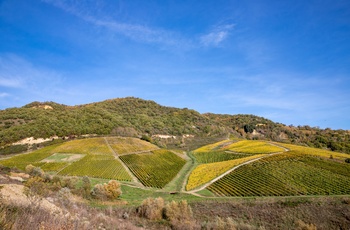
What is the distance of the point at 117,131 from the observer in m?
109

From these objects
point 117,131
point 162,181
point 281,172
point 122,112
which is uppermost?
point 122,112

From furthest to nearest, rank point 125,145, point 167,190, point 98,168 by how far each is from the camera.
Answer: point 125,145 < point 98,168 < point 167,190

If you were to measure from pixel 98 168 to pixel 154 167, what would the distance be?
1454 cm

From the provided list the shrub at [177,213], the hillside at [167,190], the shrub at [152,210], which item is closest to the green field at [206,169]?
the hillside at [167,190]

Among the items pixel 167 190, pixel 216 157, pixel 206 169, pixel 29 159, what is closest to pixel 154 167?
pixel 206 169

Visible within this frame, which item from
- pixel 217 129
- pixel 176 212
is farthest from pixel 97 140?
pixel 217 129

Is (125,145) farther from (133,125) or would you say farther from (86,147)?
(133,125)

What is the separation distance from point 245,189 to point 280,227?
63.4ft

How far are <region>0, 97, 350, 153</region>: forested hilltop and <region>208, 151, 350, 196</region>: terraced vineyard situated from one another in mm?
56072

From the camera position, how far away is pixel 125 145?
8731 centimetres

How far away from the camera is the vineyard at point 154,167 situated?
52.3m

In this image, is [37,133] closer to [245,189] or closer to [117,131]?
[117,131]

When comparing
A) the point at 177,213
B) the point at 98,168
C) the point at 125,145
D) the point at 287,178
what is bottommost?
the point at 98,168

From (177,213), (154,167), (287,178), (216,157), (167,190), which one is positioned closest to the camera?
(177,213)
